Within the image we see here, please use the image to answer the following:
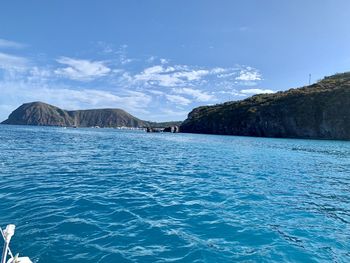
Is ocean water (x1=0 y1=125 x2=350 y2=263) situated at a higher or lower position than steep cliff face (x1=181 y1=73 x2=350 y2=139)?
lower

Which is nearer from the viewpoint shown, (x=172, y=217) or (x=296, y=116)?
(x=172, y=217)

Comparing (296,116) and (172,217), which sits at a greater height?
(296,116)

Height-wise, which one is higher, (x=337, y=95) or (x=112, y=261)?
(x=337, y=95)

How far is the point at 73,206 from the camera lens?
11.7 metres

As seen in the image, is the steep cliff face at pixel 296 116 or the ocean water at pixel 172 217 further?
the steep cliff face at pixel 296 116

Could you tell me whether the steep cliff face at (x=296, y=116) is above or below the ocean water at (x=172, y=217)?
above

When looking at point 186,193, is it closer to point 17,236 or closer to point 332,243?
point 332,243

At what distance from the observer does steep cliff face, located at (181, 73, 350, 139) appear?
105294mm

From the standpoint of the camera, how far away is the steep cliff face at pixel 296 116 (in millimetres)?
105294

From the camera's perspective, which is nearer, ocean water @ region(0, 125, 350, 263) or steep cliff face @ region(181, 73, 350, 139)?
ocean water @ region(0, 125, 350, 263)

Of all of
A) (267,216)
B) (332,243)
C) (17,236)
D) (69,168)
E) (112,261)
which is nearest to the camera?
(112,261)

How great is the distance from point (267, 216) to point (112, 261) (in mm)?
6797

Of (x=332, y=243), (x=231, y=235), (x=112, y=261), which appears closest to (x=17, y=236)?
(x=112, y=261)

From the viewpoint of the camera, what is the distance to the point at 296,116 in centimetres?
11669
